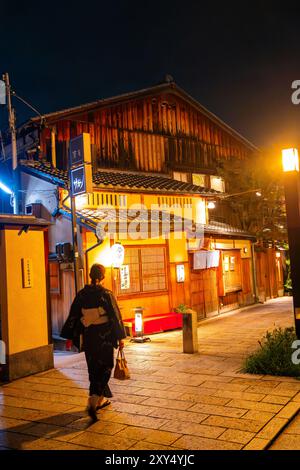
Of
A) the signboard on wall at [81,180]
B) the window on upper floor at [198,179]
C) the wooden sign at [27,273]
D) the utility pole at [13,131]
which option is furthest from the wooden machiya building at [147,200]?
the wooden sign at [27,273]

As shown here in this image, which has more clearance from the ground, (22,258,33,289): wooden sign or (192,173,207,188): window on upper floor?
(192,173,207,188): window on upper floor

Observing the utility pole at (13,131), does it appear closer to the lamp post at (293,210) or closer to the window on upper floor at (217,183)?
the lamp post at (293,210)

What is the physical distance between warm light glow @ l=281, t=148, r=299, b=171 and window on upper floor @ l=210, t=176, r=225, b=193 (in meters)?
14.0

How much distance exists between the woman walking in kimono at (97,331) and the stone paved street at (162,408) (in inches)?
22.5

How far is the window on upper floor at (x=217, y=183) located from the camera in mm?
24016

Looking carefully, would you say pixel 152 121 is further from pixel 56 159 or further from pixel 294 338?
pixel 294 338

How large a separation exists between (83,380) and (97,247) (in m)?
→ 5.56

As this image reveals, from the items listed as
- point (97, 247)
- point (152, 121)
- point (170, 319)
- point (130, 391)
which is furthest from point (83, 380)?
point (152, 121)

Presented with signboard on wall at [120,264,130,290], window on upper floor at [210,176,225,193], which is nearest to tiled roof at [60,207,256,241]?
signboard on wall at [120,264,130,290]

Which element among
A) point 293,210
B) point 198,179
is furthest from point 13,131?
point 198,179

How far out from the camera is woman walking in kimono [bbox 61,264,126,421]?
257 inches

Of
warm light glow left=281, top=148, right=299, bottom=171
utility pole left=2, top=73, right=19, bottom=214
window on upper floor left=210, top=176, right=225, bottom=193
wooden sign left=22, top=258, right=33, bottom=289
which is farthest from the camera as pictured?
window on upper floor left=210, top=176, right=225, bottom=193

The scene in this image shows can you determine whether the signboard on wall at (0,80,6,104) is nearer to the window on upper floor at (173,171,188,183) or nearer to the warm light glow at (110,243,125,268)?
the warm light glow at (110,243,125,268)

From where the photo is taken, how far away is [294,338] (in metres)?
9.33
